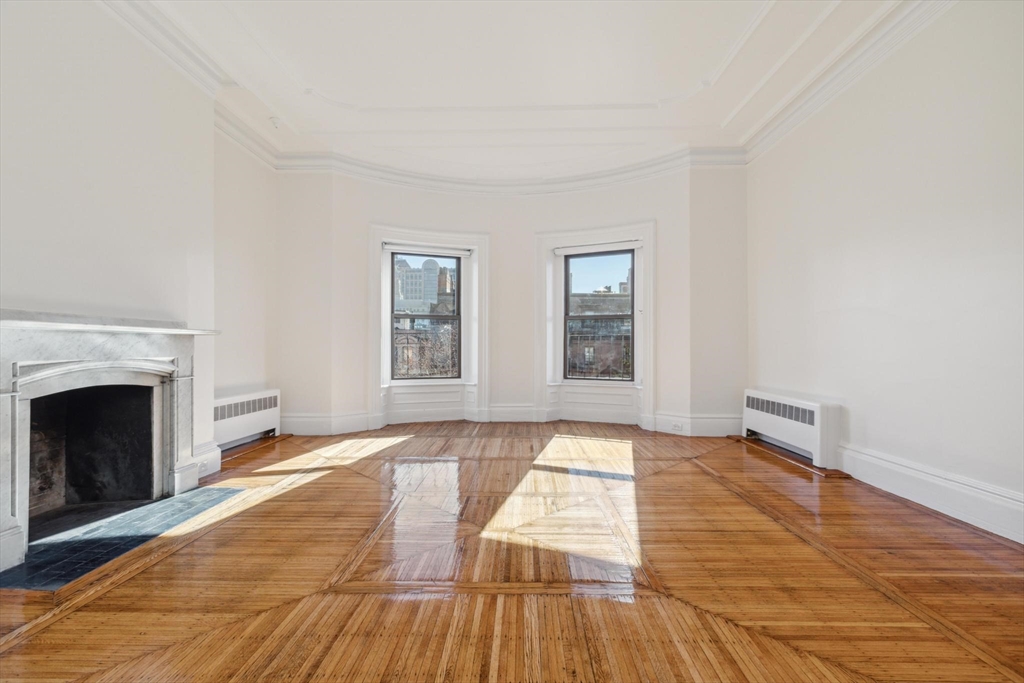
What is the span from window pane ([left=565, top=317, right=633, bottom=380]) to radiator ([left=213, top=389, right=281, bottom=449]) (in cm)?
354

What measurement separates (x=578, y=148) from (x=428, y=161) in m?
1.70

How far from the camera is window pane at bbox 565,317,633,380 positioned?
6219 millimetres

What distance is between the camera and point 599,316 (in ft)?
20.8

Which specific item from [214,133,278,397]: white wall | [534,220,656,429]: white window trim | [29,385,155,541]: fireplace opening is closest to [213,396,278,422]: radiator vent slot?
[214,133,278,397]: white wall

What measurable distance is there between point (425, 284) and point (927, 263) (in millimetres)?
4975

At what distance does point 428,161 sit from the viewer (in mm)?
5539

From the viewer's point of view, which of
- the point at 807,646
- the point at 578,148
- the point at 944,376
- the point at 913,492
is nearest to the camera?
the point at 807,646

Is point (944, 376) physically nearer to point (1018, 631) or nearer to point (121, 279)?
point (1018, 631)

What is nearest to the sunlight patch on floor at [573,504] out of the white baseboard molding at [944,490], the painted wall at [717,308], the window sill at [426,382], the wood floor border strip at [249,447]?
the painted wall at [717,308]

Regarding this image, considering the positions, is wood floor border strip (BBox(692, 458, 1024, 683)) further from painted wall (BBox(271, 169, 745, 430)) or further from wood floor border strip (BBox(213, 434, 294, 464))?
wood floor border strip (BBox(213, 434, 294, 464))

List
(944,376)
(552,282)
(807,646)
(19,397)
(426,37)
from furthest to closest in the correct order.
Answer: (552,282), (426,37), (944,376), (19,397), (807,646)

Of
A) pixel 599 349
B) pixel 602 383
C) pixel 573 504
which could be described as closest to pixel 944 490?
pixel 573 504

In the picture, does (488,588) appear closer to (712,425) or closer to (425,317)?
(712,425)

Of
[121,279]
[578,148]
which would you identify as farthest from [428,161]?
[121,279]
